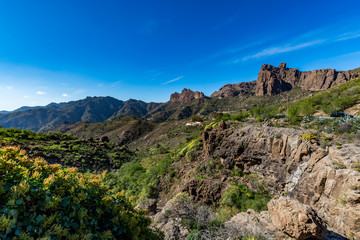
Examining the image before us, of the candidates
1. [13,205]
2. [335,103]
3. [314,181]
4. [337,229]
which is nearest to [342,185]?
[314,181]

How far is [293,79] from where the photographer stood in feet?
560

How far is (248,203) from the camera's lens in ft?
27.4

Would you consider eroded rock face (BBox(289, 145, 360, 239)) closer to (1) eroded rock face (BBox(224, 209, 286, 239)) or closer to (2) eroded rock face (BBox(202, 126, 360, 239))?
(2) eroded rock face (BBox(202, 126, 360, 239))

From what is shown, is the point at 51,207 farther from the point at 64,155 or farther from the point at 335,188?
the point at 64,155

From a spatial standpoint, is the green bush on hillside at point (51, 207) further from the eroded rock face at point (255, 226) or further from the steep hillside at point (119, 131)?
the steep hillside at point (119, 131)

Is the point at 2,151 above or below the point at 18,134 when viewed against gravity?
above

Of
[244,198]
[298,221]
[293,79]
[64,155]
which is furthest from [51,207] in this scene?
[293,79]

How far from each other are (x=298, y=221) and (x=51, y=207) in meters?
5.68

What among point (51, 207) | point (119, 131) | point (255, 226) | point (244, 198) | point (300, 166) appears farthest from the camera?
point (119, 131)

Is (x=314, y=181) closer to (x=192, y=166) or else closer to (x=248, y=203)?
(x=248, y=203)

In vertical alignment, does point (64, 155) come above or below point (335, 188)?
below

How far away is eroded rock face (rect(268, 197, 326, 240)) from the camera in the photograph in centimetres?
381

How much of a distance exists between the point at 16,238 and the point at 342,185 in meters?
8.57

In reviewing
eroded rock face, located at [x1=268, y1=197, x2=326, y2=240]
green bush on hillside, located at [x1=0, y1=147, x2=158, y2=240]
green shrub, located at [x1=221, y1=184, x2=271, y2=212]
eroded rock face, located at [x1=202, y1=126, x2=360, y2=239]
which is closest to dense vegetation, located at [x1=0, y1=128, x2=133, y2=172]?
eroded rock face, located at [x1=202, y1=126, x2=360, y2=239]
